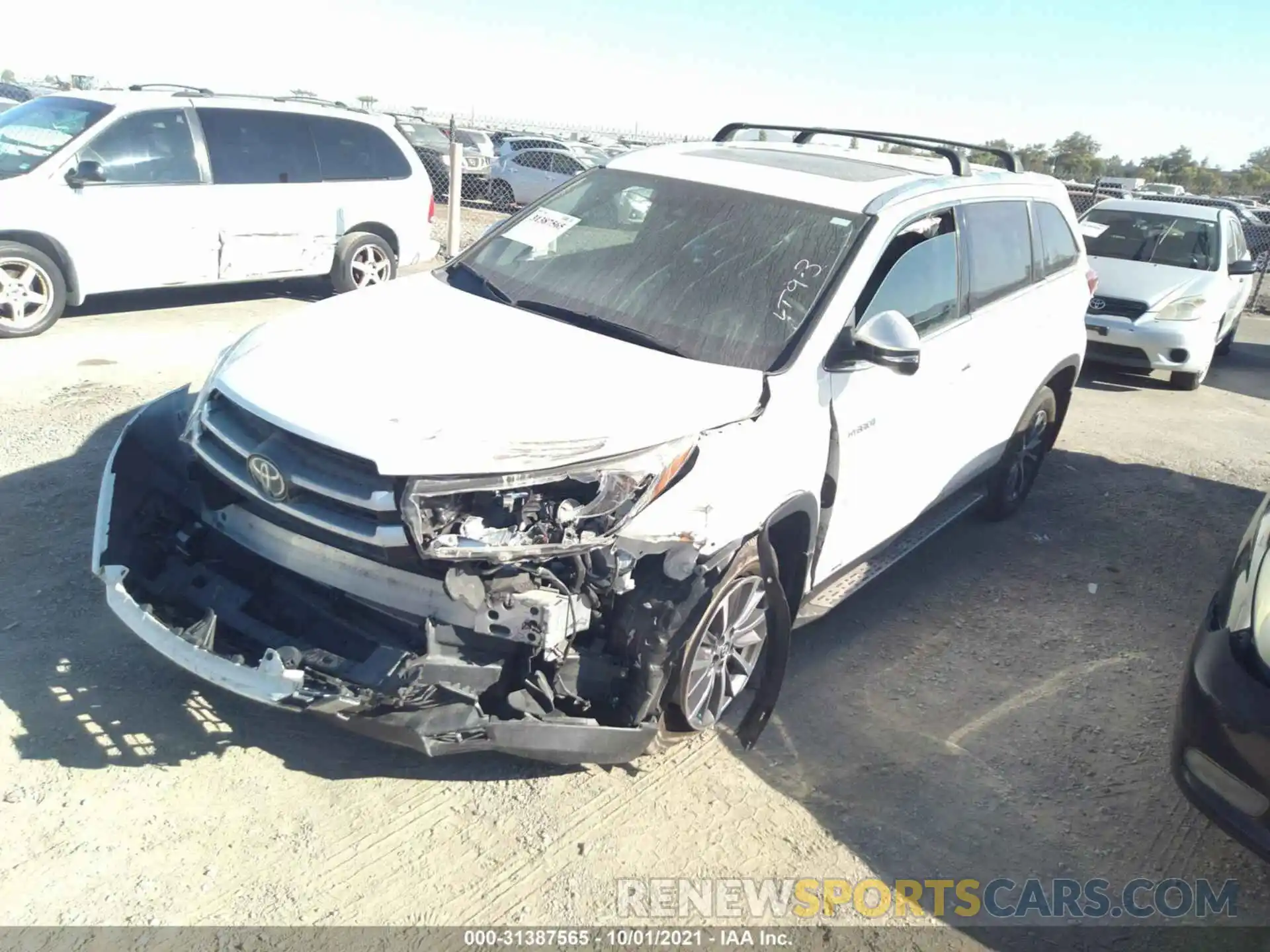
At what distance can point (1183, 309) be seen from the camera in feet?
31.7

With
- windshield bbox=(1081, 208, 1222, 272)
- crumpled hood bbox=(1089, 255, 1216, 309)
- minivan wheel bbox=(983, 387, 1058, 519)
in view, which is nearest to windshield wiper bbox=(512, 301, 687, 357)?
minivan wheel bbox=(983, 387, 1058, 519)

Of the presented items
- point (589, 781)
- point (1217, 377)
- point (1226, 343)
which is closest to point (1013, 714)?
point (589, 781)

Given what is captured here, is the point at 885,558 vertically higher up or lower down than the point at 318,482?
lower down

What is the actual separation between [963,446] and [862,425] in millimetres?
1270

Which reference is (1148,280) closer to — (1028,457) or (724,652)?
(1028,457)

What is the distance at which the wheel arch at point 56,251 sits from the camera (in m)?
7.42

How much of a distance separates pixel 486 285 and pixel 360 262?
20.0ft

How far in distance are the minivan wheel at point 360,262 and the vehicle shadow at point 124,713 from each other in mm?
5881

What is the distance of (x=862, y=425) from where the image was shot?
3805mm

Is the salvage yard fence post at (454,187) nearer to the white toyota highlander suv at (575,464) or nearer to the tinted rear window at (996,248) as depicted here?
the white toyota highlander suv at (575,464)

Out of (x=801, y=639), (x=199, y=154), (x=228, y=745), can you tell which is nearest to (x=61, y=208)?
(x=199, y=154)

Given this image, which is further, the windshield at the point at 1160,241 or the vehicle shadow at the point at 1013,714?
the windshield at the point at 1160,241

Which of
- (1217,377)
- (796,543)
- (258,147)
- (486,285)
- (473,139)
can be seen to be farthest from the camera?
(473,139)

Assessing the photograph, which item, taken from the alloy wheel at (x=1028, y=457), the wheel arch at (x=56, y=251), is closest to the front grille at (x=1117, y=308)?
the alloy wheel at (x=1028, y=457)
